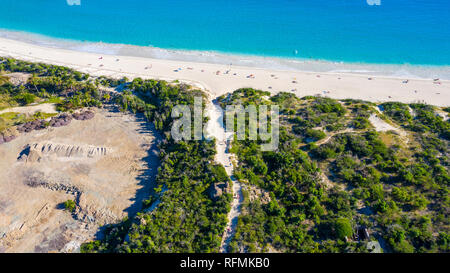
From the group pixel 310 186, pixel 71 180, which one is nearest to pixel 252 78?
pixel 310 186

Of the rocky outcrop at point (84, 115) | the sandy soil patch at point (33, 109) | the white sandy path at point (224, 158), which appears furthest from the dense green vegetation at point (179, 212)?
the sandy soil patch at point (33, 109)

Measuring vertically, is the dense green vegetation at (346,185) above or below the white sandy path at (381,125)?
below

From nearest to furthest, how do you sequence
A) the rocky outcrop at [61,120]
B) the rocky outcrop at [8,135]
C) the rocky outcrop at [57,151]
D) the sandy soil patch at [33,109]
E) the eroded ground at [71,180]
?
1. the eroded ground at [71,180]
2. the rocky outcrop at [57,151]
3. the rocky outcrop at [8,135]
4. the rocky outcrop at [61,120]
5. the sandy soil patch at [33,109]

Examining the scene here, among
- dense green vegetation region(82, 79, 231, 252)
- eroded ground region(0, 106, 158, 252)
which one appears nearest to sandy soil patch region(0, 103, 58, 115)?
eroded ground region(0, 106, 158, 252)

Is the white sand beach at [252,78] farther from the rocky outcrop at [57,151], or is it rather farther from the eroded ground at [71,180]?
the rocky outcrop at [57,151]

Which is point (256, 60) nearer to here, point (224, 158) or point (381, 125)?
point (381, 125)

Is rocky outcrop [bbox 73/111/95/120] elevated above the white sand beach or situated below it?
below

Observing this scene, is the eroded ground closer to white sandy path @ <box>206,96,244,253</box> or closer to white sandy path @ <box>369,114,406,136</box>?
white sandy path @ <box>206,96,244,253</box>
